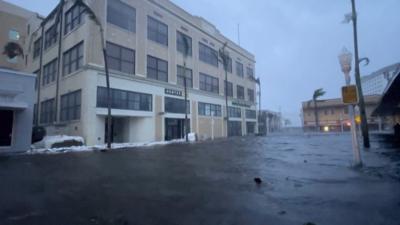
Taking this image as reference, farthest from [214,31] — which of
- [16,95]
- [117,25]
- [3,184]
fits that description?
[3,184]

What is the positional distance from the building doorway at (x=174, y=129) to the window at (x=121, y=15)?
40.8ft

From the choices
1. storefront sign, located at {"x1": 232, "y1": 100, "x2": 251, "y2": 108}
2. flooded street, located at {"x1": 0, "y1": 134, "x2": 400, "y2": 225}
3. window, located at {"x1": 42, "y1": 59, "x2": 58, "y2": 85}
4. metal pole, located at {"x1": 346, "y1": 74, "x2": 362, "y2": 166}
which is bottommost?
flooded street, located at {"x1": 0, "y1": 134, "x2": 400, "y2": 225}

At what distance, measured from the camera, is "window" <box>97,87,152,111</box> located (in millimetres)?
23828

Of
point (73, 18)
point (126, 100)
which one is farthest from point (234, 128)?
point (73, 18)

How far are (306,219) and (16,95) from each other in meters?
17.9

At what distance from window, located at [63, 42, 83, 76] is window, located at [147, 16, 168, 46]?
9012mm

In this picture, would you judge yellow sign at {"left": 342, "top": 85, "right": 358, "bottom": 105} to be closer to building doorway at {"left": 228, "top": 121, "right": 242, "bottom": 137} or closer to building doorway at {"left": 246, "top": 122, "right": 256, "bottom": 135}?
building doorway at {"left": 228, "top": 121, "right": 242, "bottom": 137}

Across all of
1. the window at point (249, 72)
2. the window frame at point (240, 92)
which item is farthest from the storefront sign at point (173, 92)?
the window at point (249, 72)

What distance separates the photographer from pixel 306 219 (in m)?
3.21

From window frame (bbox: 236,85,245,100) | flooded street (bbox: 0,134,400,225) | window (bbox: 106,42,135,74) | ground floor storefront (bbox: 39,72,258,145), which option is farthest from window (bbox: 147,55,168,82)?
flooded street (bbox: 0,134,400,225)

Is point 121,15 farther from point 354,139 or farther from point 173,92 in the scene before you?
point 354,139

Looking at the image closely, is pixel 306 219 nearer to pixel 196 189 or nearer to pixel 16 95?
pixel 196 189

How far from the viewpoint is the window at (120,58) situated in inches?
1009

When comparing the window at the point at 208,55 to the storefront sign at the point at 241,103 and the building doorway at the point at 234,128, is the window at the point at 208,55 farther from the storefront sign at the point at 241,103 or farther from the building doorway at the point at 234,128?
the building doorway at the point at 234,128
